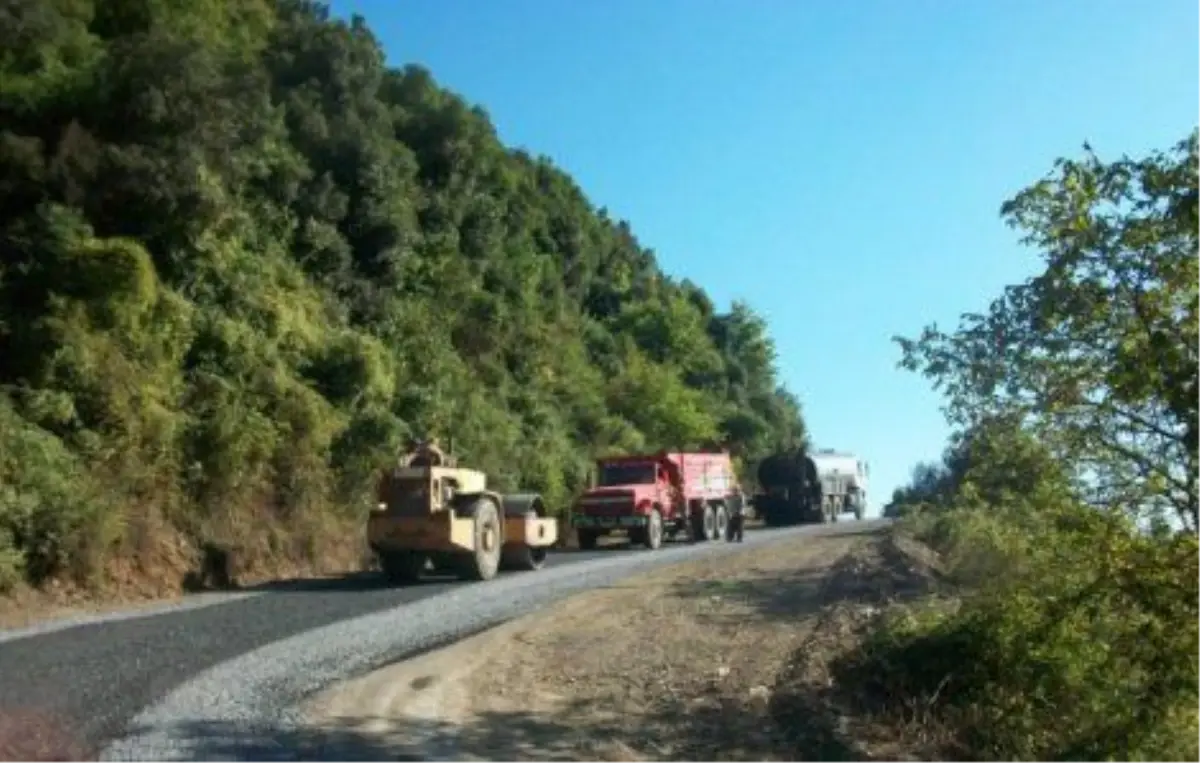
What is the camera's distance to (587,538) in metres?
35.9

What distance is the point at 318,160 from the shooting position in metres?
37.4

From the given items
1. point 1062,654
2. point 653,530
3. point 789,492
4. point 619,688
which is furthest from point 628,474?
point 1062,654

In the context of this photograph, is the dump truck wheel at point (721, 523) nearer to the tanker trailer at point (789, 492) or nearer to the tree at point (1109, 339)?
the tanker trailer at point (789, 492)

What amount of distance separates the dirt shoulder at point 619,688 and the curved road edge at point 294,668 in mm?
408

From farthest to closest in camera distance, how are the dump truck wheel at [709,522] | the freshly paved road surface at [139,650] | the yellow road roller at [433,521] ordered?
the dump truck wheel at [709,522], the yellow road roller at [433,521], the freshly paved road surface at [139,650]

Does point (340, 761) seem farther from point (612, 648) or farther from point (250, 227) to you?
point (250, 227)

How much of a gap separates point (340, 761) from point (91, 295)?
55.6ft

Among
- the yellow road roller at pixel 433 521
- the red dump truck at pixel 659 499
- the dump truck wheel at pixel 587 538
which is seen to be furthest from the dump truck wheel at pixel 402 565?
the dump truck wheel at pixel 587 538

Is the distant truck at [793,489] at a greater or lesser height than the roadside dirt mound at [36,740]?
greater

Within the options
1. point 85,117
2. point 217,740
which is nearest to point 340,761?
point 217,740

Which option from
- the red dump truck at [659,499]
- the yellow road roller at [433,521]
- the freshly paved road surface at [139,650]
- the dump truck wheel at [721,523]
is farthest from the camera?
the dump truck wheel at [721,523]

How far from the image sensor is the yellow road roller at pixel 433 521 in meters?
23.2

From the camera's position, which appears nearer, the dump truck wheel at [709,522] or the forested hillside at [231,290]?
the forested hillside at [231,290]

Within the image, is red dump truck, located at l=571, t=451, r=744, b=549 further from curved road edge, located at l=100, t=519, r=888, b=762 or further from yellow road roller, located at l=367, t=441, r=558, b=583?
curved road edge, located at l=100, t=519, r=888, b=762
